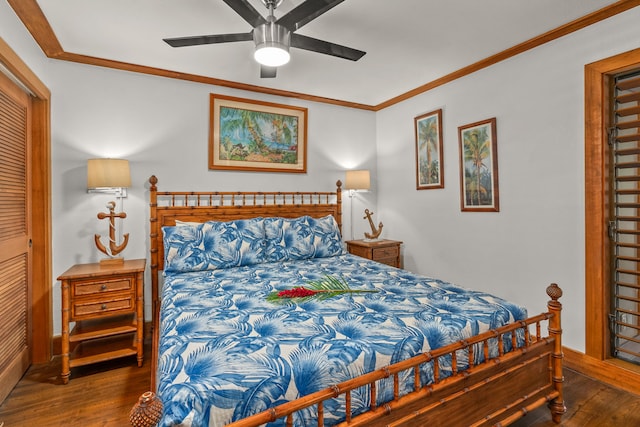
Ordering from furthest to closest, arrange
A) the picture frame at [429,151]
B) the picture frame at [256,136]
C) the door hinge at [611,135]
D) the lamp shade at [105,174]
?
the picture frame at [429,151]
the picture frame at [256,136]
the lamp shade at [105,174]
the door hinge at [611,135]

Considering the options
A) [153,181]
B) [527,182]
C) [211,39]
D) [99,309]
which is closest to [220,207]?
[153,181]

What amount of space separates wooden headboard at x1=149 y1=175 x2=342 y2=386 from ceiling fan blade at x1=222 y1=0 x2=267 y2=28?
195 centimetres

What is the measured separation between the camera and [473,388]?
1.53m

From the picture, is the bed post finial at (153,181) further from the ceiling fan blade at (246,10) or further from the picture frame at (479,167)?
the picture frame at (479,167)

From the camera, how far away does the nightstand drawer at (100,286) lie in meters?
2.47

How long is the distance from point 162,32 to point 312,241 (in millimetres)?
2166

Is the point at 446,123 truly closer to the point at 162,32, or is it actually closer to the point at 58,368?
the point at 162,32

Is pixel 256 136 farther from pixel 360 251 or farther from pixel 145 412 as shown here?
pixel 145 412

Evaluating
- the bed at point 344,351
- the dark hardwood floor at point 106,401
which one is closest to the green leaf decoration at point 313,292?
the bed at point 344,351

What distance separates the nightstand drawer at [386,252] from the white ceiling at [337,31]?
6.39 ft

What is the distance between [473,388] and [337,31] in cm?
253

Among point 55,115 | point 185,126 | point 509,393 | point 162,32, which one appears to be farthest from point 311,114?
point 509,393

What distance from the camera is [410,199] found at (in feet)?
13.4

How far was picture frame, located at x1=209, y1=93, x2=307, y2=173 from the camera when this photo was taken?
3.53 metres
